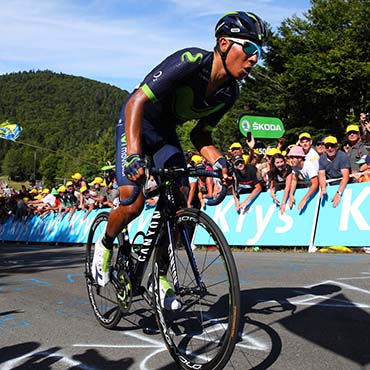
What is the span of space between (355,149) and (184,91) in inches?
298

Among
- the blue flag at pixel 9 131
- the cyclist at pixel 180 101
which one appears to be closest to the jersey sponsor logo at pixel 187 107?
the cyclist at pixel 180 101

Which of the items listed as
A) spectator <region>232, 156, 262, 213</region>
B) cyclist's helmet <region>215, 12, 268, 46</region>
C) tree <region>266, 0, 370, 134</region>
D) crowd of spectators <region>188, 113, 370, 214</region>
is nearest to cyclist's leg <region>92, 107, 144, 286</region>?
cyclist's helmet <region>215, 12, 268, 46</region>

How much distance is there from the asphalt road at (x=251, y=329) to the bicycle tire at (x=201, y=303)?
0.18m

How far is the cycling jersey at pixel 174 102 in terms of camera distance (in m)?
3.29

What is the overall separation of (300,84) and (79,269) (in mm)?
35534

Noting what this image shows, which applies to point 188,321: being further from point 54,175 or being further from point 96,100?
point 96,100

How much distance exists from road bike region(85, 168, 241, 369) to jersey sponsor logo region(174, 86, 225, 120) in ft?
1.84

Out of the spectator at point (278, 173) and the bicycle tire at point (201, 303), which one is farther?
the spectator at point (278, 173)

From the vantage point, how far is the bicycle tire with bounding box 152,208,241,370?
8.93 feet

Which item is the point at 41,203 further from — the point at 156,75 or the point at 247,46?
the point at 247,46

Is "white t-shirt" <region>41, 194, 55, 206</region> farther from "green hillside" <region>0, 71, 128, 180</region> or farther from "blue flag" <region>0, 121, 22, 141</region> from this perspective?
"green hillside" <region>0, 71, 128, 180</region>

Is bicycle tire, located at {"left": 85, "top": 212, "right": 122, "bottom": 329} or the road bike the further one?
bicycle tire, located at {"left": 85, "top": 212, "right": 122, "bottom": 329}

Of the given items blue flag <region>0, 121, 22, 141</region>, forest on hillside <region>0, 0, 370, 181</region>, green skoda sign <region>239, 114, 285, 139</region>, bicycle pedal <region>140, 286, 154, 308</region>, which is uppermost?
forest on hillside <region>0, 0, 370, 181</region>

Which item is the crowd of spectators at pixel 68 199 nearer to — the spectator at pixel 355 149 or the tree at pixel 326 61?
the spectator at pixel 355 149
